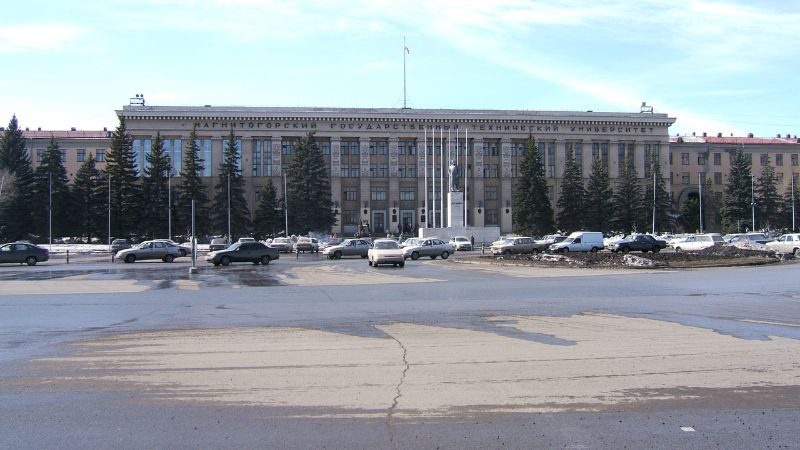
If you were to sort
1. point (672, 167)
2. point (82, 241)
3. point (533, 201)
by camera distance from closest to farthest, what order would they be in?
point (82, 241), point (533, 201), point (672, 167)

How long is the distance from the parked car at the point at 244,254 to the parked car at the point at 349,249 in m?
7.79

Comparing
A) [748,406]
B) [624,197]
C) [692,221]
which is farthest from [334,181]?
[748,406]

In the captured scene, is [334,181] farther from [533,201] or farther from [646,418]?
[646,418]

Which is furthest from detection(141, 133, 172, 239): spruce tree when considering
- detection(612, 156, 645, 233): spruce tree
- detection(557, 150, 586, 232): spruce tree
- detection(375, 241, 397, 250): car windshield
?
detection(612, 156, 645, 233): spruce tree

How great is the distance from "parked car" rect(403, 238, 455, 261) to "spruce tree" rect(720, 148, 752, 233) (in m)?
58.6

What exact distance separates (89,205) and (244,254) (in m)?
46.1

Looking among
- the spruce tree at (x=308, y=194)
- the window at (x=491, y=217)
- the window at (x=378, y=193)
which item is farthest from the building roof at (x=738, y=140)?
the spruce tree at (x=308, y=194)

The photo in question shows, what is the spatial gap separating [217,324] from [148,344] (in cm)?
256

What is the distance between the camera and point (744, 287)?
21328 millimetres

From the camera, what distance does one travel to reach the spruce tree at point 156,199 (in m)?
76.2

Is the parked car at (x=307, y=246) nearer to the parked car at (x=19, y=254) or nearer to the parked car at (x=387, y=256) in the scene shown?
the parked car at (x=19, y=254)

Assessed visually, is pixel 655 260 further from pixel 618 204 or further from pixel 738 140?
pixel 738 140

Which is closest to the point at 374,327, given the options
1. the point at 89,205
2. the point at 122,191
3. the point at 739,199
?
the point at 122,191

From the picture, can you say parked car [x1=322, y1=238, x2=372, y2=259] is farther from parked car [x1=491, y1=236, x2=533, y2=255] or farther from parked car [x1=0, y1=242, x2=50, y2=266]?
parked car [x1=0, y1=242, x2=50, y2=266]
